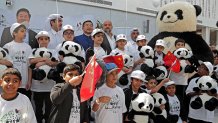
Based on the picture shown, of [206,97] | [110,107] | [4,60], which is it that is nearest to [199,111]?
[206,97]

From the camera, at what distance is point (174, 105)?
14.6ft

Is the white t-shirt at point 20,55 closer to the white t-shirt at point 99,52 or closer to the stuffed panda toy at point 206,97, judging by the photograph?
the white t-shirt at point 99,52

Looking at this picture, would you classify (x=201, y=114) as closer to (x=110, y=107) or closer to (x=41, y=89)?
(x=110, y=107)

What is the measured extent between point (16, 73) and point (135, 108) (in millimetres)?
1622

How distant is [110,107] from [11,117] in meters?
1.06

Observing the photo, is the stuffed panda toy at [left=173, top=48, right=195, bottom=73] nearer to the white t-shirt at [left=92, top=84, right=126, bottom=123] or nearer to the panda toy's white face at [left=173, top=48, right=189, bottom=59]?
the panda toy's white face at [left=173, top=48, right=189, bottom=59]

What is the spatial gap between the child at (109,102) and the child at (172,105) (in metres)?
1.15

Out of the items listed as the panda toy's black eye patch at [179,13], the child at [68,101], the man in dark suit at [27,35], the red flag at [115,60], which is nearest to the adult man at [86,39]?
the man in dark suit at [27,35]

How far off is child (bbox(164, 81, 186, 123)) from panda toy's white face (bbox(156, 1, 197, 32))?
6.26 ft

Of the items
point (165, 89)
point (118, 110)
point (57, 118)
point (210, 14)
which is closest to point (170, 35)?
point (165, 89)

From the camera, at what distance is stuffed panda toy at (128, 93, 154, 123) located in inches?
148

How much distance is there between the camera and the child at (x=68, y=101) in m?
2.54

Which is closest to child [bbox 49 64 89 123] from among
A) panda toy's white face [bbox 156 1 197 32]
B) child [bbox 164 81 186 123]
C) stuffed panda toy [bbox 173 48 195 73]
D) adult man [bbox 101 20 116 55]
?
adult man [bbox 101 20 116 55]

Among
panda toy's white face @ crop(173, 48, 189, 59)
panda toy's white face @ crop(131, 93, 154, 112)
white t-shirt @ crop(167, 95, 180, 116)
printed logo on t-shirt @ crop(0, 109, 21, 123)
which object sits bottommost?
white t-shirt @ crop(167, 95, 180, 116)
